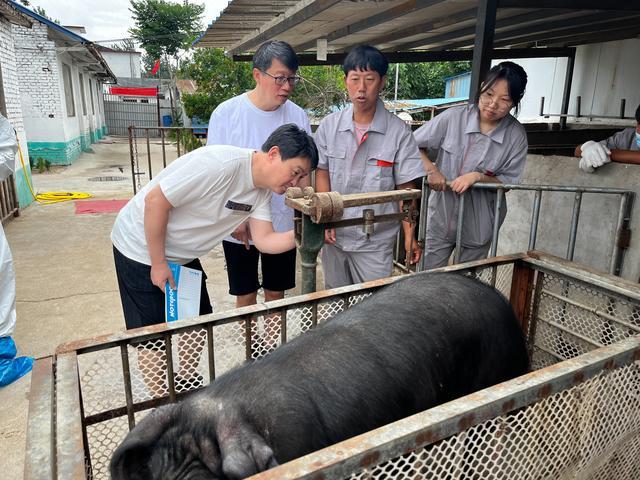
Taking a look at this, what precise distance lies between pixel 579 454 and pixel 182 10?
45055mm

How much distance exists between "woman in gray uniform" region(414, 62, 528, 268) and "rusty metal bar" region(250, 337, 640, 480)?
164 cm

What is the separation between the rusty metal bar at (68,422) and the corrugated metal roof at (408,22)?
3.06m

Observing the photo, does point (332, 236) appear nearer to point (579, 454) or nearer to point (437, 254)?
point (437, 254)

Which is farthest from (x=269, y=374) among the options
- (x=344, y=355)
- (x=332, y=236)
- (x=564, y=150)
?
(x=564, y=150)

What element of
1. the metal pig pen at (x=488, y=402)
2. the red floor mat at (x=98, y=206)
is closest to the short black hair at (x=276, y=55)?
the metal pig pen at (x=488, y=402)

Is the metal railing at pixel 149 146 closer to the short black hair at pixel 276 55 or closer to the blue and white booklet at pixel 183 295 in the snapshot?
the short black hair at pixel 276 55

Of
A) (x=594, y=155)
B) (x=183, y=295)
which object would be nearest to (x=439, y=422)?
(x=183, y=295)

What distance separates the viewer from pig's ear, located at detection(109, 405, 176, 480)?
1090 mm

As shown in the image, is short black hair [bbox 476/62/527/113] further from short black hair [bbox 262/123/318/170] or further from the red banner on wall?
the red banner on wall

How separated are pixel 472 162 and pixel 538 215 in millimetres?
467

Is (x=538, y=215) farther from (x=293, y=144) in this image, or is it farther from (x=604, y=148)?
(x=293, y=144)

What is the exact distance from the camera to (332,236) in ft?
8.84

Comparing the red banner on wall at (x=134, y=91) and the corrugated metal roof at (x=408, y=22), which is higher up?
the corrugated metal roof at (x=408, y=22)

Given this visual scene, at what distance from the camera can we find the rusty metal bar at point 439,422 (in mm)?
886
